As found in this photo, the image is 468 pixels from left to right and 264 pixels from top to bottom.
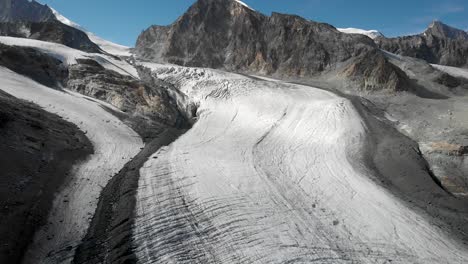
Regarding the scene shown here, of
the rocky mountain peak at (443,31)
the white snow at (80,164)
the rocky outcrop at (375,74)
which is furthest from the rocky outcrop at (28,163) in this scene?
the rocky mountain peak at (443,31)

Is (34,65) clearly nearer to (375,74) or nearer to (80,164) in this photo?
(80,164)

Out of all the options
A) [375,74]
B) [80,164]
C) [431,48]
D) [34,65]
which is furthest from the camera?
[431,48]

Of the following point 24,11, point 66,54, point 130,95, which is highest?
point 24,11

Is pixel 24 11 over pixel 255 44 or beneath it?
over

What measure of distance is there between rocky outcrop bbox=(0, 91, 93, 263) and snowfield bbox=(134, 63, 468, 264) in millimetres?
2394

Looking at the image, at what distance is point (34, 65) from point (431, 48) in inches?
2243

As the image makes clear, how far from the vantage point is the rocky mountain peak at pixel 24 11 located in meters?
79.5

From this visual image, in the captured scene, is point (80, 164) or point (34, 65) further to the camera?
point (34, 65)

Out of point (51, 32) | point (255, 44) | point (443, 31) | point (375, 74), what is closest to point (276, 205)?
point (375, 74)

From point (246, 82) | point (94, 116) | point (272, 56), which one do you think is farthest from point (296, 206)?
point (272, 56)

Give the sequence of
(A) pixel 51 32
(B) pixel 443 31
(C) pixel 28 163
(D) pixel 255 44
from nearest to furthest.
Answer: (C) pixel 28 163 < (A) pixel 51 32 < (D) pixel 255 44 < (B) pixel 443 31

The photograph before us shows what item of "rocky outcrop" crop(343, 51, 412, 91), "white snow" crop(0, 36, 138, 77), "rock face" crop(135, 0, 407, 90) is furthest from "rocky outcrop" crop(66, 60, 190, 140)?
"rock face" crop(135, 0, 407, 90)

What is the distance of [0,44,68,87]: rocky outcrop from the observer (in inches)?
931

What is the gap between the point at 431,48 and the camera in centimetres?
6247
